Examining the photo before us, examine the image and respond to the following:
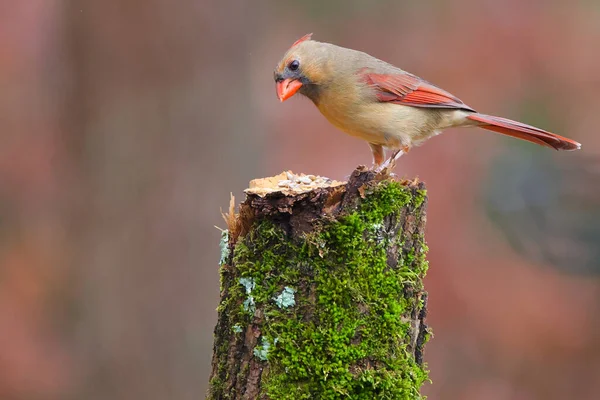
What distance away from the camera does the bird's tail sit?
3395mm

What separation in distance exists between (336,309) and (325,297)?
0.18 feet

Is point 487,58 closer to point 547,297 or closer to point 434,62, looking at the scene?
point 434,62

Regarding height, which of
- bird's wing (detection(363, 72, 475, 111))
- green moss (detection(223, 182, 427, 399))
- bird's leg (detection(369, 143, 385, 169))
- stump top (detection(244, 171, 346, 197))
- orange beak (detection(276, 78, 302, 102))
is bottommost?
green moss (detection(223, 182, 427, 399))

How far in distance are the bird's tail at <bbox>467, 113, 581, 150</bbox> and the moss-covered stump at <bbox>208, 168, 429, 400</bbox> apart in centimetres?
141

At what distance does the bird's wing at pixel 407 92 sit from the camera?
3379mm

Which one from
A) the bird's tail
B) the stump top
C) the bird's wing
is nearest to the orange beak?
the bird's wing

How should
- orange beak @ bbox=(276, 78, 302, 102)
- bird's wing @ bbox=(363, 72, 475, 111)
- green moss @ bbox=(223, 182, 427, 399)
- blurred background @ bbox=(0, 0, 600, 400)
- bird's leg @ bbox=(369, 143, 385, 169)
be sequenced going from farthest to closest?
blurred background @ bbox=(0, 0, 600, 400) → bird's leg @ bbox=(369, 143, 385, 169) → bird's wing @ bbox=(363, 72, 475, 111) → orange beak @ bbox=(276, 78, 302, 102) → green moss @ bbox=(223, 182, 427, 399)

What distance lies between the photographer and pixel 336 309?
2.18m

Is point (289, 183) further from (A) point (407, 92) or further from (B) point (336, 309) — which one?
(A) point (407, 92)

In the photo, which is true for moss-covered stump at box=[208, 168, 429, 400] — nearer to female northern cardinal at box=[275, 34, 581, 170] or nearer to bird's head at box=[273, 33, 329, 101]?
female northern cardinal at box=[275, 34, 581, 170]

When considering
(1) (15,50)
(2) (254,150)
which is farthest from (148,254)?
(1) (15,50)

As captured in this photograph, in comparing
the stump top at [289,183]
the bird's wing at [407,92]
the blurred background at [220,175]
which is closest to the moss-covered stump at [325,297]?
the stump top at [289,183]

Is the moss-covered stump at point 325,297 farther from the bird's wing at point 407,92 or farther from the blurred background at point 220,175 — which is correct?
the blurred background at point 220,175

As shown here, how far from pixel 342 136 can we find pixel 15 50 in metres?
3.23
